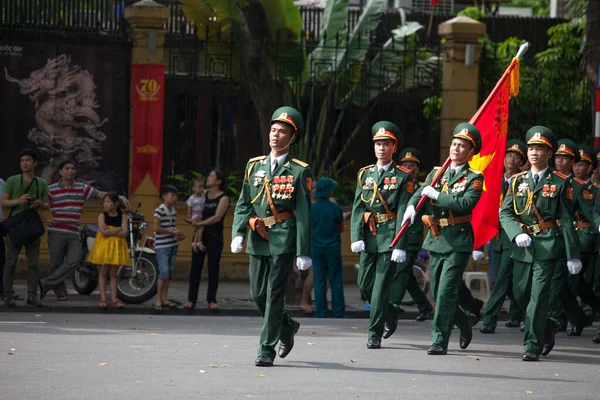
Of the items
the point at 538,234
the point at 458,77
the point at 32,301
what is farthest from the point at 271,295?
the point at 458,77

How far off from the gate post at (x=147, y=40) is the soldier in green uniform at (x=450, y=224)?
8.11 m

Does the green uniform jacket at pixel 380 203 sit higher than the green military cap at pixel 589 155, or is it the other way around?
the green military cap at pixel 589 155

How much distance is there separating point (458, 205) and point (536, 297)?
1034mm

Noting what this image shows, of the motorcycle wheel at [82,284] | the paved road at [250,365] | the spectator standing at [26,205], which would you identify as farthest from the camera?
the motorcycle wheel at [82,284]

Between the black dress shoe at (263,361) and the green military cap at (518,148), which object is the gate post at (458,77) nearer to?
the green military cap at (518,148)

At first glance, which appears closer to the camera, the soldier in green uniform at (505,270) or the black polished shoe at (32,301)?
the soldier in green uniform at (505,270)

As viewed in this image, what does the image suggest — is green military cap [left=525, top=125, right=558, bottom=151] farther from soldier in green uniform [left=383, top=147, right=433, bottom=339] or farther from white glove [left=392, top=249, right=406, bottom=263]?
white glove [left=392, top=249, right=406, bottom=263]

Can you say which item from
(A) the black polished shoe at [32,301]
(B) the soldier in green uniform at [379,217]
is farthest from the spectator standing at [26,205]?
(B) the soldier in green uniform at [379,217]

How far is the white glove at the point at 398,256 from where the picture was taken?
10922 mm

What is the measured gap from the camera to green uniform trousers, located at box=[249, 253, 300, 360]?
966 centimetres

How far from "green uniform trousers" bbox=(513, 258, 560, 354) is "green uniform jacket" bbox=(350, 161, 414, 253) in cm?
123

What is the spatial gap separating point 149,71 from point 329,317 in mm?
5498

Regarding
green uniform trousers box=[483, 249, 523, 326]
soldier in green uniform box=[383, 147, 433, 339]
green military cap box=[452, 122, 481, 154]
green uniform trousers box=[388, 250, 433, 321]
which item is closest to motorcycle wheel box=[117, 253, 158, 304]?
soldier in green uniform box=[383, 147, 433, 339]

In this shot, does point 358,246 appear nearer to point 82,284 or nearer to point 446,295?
point 446,295
